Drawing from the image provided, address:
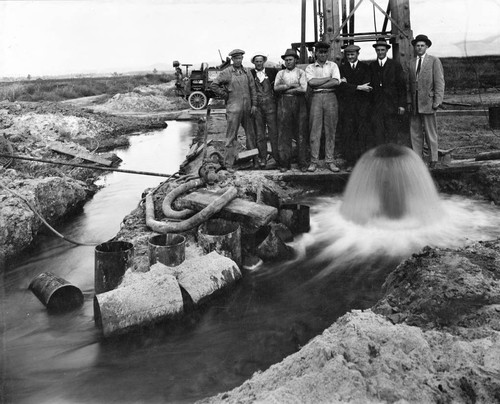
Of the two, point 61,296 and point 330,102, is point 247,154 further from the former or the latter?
point 61,296

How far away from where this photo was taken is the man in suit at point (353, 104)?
8133mm

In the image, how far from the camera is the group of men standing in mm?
7980

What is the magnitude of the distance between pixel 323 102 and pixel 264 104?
1.25 metres

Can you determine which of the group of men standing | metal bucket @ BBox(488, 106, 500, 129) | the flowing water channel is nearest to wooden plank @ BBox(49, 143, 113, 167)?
the group of men standing

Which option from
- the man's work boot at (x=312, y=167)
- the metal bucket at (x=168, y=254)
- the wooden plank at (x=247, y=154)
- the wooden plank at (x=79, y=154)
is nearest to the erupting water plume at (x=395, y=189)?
the man's work boot at (x=312, y=167)

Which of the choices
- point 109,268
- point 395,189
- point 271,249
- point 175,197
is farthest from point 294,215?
point 109,268

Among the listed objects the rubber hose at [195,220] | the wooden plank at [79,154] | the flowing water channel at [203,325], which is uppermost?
the wooden plank at [79,154]

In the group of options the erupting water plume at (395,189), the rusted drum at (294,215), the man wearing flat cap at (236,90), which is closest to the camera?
the rusted drum at (294,215)

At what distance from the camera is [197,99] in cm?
2634

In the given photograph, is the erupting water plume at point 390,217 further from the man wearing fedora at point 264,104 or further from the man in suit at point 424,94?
the man wearing fedora at point 264,104

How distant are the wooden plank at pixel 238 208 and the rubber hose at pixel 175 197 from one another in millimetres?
138

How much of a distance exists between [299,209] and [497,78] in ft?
73.7

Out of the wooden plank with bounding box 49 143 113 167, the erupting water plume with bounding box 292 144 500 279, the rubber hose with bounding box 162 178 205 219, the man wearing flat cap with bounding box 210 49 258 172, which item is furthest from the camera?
the wooden plank with bounding box 49 143 113 167

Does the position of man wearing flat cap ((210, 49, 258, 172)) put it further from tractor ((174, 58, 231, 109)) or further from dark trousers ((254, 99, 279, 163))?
tractor ((174, 58, 231, 109))
